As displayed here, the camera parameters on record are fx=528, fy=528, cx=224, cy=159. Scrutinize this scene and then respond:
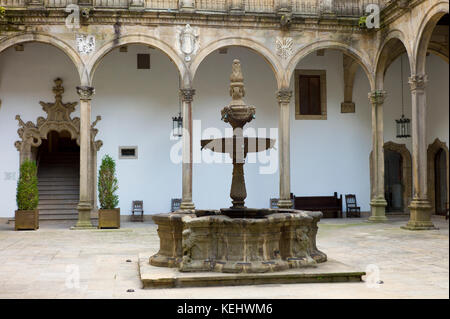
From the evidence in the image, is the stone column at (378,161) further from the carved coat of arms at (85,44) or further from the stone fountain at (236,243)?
the stone fountain at (236,243)

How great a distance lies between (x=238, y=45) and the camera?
566 inches

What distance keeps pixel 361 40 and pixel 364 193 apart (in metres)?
5.09

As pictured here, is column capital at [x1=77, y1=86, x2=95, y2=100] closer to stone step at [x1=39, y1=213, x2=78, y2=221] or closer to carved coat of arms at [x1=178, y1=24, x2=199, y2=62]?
carved coat of arms at [x1=178, y1=24, x2=199, y2=62]

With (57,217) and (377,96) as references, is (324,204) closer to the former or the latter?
(377,96)

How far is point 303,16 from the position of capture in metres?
14.6

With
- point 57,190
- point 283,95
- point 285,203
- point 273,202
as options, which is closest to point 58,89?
point 57,190

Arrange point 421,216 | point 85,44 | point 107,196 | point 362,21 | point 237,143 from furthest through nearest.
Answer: point 362,21 → point 85,44 → point 107,196 → point 421,216 → point 237,143

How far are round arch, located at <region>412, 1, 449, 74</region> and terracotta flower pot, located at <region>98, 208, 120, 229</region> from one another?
8.24m

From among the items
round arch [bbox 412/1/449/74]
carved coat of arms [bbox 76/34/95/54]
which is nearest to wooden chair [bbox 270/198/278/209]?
round arch [bbox 412/1/449/74]

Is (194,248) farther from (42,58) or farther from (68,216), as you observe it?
(42,58)

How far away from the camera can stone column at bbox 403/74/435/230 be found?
1247 centimetres

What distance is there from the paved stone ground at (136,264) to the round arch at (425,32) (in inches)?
158

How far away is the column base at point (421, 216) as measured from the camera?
40.7 feet

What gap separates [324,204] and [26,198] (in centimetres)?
886
